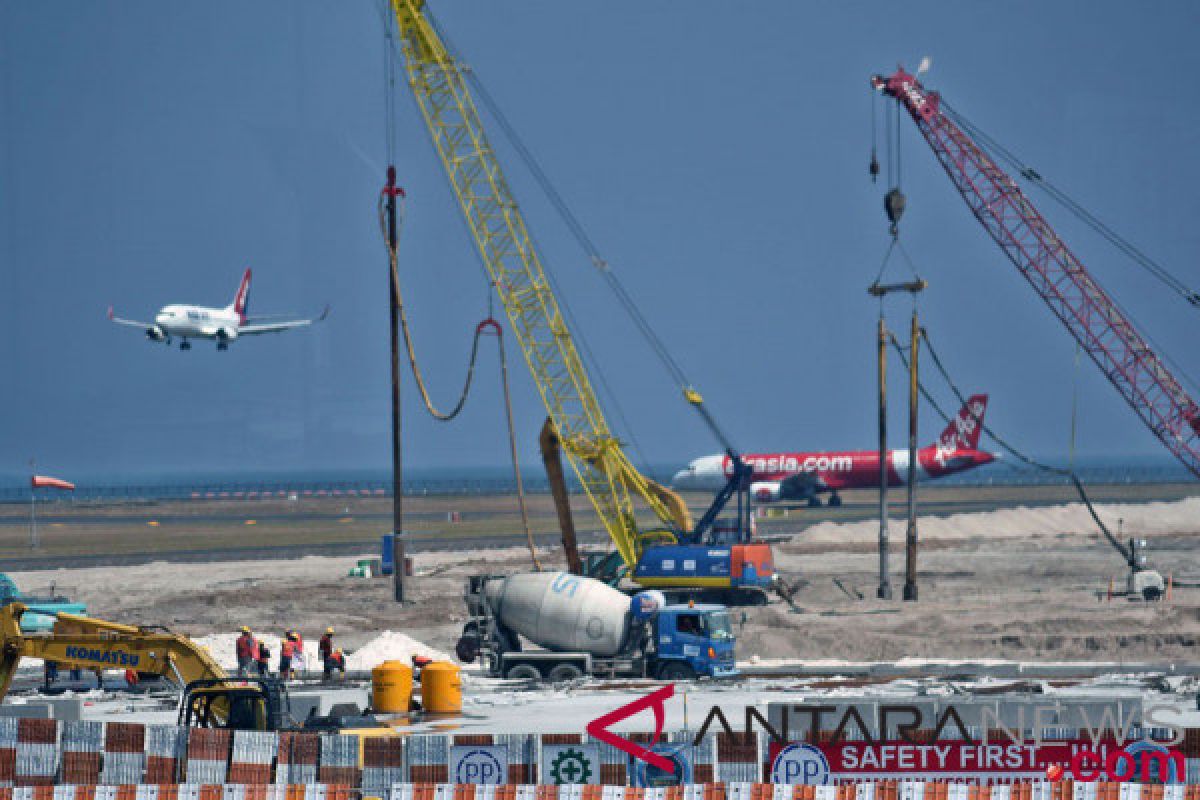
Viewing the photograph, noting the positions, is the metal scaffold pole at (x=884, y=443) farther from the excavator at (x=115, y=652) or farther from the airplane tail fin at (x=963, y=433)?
the airplane tail fin at (x=963, y=433)

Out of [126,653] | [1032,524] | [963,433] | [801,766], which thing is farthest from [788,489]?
[801,766]

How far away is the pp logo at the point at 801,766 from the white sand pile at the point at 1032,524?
8874 centimetres

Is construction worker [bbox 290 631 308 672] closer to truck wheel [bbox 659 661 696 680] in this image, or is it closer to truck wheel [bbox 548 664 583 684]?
truck wheel [bbox 548 664 583 684]

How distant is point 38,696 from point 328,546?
73.4 metres

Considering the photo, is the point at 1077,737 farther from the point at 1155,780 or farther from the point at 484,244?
the point at 484,244

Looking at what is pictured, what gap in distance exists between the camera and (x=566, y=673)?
49844 mm

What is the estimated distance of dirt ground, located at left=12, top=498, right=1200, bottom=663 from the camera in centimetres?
5994

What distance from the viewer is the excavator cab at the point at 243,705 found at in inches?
1252

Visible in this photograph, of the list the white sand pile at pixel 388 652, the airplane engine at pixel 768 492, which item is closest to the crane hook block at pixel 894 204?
the white sand pile at pixel 388 652

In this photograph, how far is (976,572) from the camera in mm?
88625

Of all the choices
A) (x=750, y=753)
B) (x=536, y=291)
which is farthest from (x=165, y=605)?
(x=750, y=753)

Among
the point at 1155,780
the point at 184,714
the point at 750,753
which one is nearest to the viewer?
the point at 1155,780

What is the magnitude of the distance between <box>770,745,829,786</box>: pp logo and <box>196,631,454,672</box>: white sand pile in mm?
29137

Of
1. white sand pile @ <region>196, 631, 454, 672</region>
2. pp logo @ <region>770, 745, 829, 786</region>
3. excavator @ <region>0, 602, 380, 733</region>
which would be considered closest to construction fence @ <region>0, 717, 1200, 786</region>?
pp logo @ <region>770, 745, 829, 786</region>
